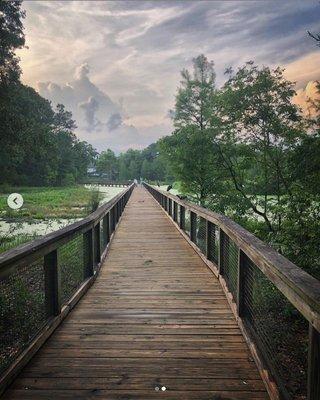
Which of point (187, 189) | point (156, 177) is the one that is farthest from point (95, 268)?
point (156, 177)

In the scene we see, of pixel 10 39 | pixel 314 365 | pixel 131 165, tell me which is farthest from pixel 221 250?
pixel 131 165

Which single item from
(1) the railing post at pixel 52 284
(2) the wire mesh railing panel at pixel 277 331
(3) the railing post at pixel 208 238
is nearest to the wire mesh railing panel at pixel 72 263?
(1) the railing post at pixel 52 284

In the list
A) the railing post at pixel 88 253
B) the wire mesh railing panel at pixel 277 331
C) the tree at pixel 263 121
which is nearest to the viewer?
the wire mesh railing panel at pixel 277 331

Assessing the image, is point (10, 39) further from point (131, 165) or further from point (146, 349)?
point (131, 165)

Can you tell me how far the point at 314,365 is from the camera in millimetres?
1734

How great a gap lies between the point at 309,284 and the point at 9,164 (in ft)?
163

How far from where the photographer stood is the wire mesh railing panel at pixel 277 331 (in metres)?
2.86

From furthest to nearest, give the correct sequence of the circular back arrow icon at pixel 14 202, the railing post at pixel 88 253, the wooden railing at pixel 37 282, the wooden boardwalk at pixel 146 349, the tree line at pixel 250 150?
1. the circular back arrow icon at pixel 14 202
2. the tree line at pixel 250 150
3. the railing post at pixel 88 253
4. the wooden railing at pixel 37 282
5. the wooden boardwalk at pixel 146 349

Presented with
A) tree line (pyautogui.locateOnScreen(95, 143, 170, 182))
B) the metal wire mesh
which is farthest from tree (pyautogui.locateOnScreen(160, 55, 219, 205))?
tree line (pyautogui.locateOnScreen(95, 143, 170, 182))

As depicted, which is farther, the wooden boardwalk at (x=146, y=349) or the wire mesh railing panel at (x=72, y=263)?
the wire mesh railing panel at (x=72, y=263)

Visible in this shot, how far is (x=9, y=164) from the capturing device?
47.2 metres

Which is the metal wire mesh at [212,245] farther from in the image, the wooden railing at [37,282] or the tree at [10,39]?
the tree at [10,39]

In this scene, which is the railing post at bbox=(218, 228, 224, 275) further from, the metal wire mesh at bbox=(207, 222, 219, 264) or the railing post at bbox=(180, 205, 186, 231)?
A: the railing post at bbox=(180, 205, 186, 231)

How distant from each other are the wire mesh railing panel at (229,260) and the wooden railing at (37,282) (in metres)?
1.85
